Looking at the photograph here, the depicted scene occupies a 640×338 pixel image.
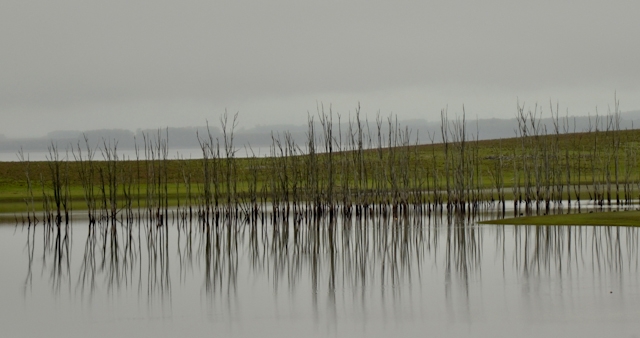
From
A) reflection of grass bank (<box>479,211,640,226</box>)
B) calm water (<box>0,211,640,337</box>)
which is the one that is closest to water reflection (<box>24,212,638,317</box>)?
calm water (<box>0,211,640,337</box>)

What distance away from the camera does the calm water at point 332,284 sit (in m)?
9.54

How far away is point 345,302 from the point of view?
35.6 ft

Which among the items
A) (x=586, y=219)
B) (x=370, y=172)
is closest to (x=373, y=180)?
(x=370, y=172)

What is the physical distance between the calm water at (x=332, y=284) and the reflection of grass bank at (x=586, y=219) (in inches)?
31.4

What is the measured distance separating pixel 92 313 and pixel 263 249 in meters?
7.19

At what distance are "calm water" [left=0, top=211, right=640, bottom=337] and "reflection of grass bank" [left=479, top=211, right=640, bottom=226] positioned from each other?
31.4 inches

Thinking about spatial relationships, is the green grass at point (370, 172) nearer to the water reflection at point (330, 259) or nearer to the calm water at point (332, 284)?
the water reflection at point (330, 259)

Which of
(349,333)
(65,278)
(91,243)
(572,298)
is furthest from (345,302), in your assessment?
(91,243)

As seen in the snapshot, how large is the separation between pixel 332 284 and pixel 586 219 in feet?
34.9

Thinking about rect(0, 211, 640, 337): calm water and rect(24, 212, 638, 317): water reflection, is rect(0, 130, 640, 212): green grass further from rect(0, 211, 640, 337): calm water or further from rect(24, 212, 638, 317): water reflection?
rect(0, 211, 640, 337): calm water

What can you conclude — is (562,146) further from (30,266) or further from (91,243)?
(30,266)

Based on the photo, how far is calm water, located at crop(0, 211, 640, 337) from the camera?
9539mm

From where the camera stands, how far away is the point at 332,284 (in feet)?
41.0

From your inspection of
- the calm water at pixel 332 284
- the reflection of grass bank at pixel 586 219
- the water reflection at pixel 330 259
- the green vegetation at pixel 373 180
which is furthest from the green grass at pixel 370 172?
the calm water at pixel 332 284
